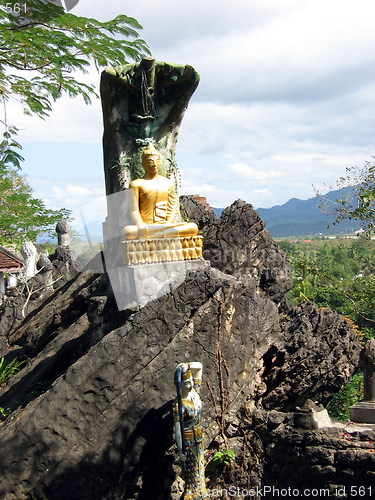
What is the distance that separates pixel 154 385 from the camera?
7617 mm

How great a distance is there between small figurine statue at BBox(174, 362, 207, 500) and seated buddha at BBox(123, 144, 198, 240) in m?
2.41

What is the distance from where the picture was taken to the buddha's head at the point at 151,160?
9.05 meters

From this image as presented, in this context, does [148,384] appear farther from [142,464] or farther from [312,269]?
[312,269]

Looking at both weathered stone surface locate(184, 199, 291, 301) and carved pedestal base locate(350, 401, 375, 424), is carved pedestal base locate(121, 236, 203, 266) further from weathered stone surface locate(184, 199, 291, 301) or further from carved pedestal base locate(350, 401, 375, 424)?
carved pedestal base locate(350, 401, 375, 424)

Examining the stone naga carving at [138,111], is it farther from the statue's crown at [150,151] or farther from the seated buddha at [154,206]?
the seated buddha at [154,206]

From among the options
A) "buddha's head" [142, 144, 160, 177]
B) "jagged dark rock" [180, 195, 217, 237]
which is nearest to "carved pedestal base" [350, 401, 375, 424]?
"jagged dark rock" [180, 195, 217, 237]

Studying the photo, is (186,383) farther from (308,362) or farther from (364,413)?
(364,413)

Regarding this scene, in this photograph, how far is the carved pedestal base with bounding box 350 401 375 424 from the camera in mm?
10469

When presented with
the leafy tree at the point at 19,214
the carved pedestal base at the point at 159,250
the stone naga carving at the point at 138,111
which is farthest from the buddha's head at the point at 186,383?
the leafy tree at the point at 19,214

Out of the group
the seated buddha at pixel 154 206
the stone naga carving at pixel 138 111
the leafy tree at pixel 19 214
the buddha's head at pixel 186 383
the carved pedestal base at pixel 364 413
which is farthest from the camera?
the leafy tree at pixel 19 214

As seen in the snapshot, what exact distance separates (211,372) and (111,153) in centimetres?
428

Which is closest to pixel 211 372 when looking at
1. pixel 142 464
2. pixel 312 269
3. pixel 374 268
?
pixel 142 464

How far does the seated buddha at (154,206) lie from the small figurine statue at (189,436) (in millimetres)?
2410

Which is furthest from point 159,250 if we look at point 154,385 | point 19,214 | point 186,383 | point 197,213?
point 19,214
